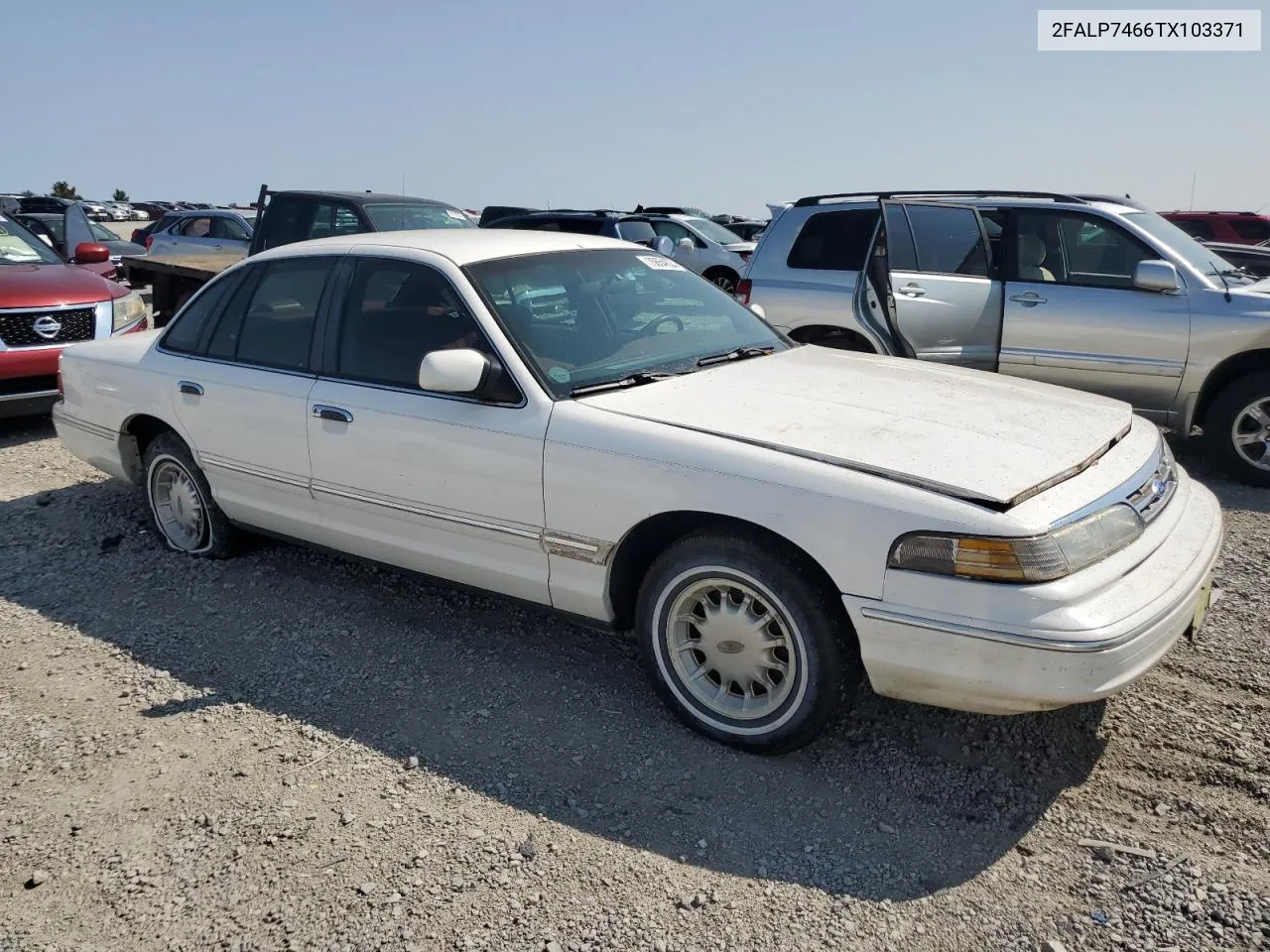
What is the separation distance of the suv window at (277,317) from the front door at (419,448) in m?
0.22

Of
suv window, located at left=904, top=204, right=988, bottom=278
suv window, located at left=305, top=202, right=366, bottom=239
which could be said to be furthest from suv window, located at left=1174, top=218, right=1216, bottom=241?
suv window, located at left=305, top=202, right=366, bottom=239

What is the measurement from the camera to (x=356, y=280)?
4.28 m

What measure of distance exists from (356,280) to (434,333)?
0.56 meters

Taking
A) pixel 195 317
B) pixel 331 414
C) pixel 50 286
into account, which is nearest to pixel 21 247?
pixel 50 286

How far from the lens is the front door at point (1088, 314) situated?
6430 millimetres

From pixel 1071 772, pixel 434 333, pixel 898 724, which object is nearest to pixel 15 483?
pixel 434 333

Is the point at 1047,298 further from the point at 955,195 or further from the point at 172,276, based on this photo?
the point at 172,276

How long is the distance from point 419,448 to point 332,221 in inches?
269

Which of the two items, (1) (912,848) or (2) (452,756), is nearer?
(1) (912,848)

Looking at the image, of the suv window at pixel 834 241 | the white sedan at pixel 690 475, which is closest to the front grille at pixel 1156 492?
the white sedan at pixel 690 475

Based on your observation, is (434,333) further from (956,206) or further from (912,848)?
(956,206)

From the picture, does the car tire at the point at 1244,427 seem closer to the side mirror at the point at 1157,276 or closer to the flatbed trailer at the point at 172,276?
the side mirror at the point at 1157,276

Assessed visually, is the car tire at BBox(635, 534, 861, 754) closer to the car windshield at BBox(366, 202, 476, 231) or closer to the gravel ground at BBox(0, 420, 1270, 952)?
the gravel ground at BBox(0, 420, 1270, 952)

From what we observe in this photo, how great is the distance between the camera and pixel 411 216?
1020 centimetres
